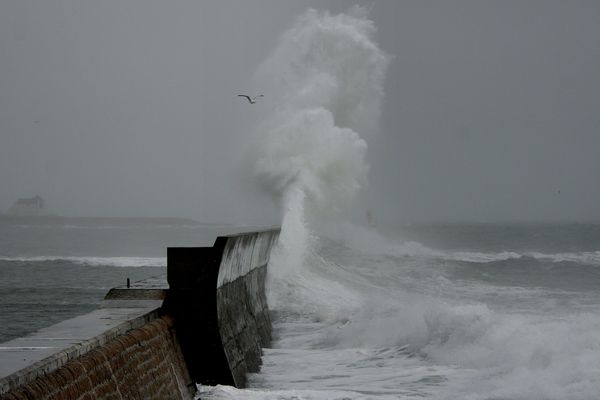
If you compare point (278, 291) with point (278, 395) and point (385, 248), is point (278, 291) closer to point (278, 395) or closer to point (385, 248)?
point (278, 395)

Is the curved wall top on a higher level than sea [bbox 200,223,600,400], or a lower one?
higher

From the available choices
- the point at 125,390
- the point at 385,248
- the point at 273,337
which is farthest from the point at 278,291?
the point at 385,248

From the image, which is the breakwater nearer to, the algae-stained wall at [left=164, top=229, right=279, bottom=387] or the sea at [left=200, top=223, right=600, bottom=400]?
the algae-stained wall at [left=164, top=229, right=279, bottom=387]

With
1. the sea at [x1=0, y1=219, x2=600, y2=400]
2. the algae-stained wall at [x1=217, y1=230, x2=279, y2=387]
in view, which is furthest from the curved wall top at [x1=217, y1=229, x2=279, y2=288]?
the sea at [x1=0, y1=219, x2=600, y2=400]

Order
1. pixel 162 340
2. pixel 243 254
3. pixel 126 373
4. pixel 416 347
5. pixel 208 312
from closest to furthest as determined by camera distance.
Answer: pixel 126 373, pixel 162 340, pixel 208 312, pixel 243 254, pixel 416 347

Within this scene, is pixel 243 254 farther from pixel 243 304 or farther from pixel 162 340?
pixel 162 340

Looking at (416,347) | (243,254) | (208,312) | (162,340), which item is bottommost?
(416,347)

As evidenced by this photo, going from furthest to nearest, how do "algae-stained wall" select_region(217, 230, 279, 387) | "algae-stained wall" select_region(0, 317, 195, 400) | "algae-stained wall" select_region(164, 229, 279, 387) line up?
1. "algae-stained wall" select_region(217, 230, 279, 387)
2. "algae-stained wall" select_region(164, 229, 279, 387)
3. "algae-stained wall" select_region(0, 317, 195, 400)

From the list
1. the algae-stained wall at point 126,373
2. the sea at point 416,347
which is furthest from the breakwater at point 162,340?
the sea at point 416,347

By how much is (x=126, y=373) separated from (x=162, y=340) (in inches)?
61.0

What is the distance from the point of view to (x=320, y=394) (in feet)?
35.2

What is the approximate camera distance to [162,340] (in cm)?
965

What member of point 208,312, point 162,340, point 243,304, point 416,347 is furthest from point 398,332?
point 162,340

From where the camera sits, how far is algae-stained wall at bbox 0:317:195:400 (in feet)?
21.6
